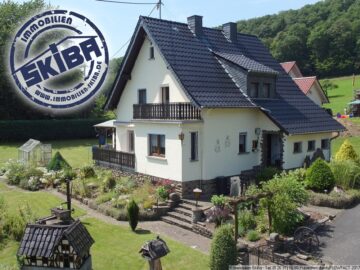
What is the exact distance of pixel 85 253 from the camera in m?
10.9

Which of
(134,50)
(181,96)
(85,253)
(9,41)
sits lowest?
(85,253)

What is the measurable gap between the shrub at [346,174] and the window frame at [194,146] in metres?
7.05

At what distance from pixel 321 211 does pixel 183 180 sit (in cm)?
675

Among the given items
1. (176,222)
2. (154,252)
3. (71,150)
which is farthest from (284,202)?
(71,150)

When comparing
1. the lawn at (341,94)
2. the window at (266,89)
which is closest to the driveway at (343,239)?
the window at (266,89)

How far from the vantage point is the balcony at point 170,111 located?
65.9ft

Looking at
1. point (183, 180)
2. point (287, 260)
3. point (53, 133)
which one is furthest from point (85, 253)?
point (53, 133)

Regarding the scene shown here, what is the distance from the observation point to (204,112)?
65.8ft

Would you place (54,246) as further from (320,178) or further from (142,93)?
(142,93)

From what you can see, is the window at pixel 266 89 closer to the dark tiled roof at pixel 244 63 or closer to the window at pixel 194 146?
the dark tiled roof at pixel 244 63

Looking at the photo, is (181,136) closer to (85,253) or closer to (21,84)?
(85,253)

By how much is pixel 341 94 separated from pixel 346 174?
59669 mm

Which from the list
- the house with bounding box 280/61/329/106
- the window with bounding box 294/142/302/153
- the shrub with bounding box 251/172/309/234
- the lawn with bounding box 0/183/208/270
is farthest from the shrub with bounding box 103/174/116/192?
the house with bounding box 280/61/329/106

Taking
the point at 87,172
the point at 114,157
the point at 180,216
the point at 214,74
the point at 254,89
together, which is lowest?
the point at 180,216
